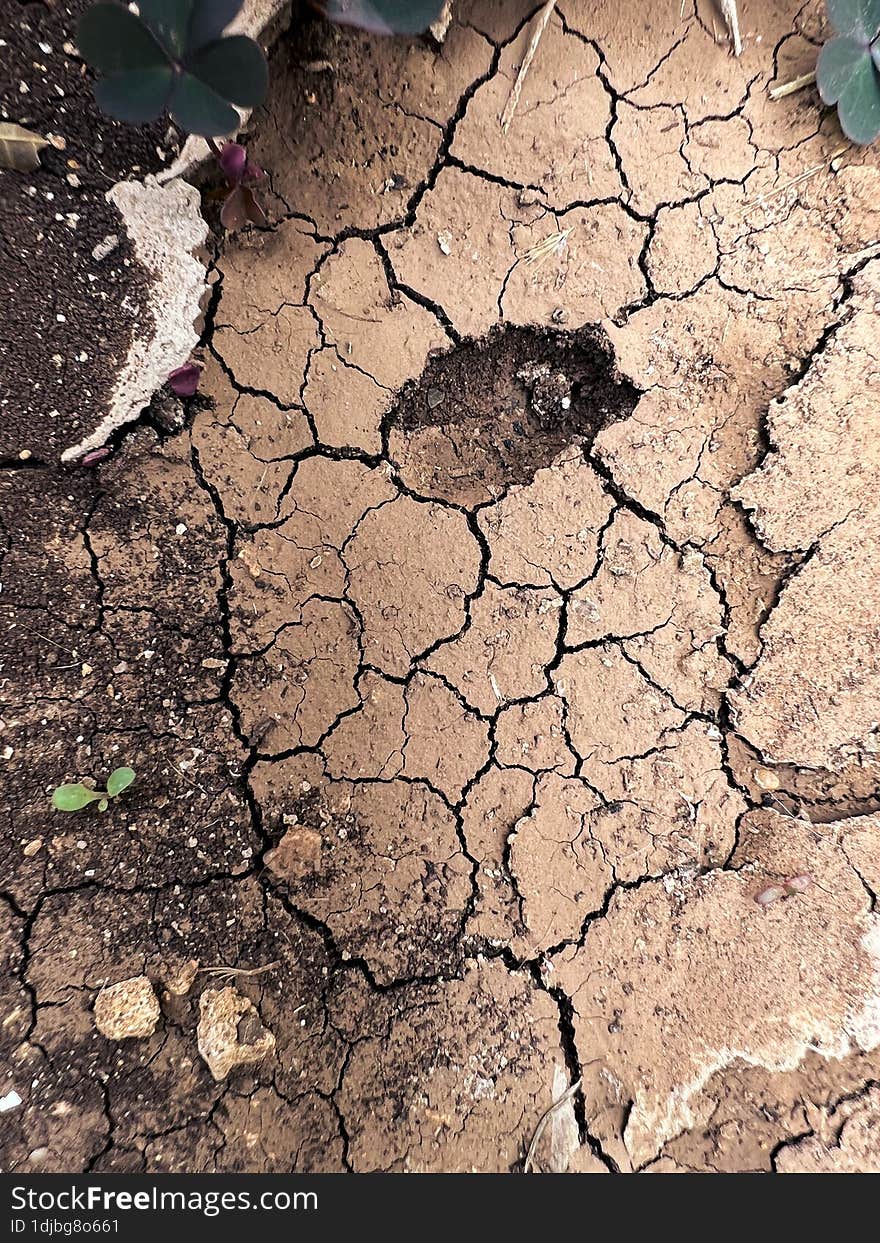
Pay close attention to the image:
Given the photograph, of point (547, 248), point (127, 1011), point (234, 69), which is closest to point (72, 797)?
point (127, 1011)

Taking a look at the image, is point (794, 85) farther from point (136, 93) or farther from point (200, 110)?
point (136, 93)

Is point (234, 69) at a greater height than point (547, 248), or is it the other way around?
point (547, 248)

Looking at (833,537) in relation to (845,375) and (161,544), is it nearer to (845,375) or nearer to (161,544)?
(845,375)

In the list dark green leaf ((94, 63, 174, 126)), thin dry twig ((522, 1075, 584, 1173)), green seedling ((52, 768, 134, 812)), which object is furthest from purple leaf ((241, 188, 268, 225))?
thin dry twig ((522, 1075, 584, 1173))

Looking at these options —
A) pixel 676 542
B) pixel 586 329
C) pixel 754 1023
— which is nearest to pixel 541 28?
pixel 586 329

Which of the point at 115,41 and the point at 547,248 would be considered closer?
the point at 115,41

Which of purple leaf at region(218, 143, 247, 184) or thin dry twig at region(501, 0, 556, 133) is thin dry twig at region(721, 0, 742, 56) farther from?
purple leaf at region(218, 143, 247, 184)

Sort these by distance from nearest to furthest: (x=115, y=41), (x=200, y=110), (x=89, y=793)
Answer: (x=115, y=41)
(x=200, y=110)
(x=89, y=793)
